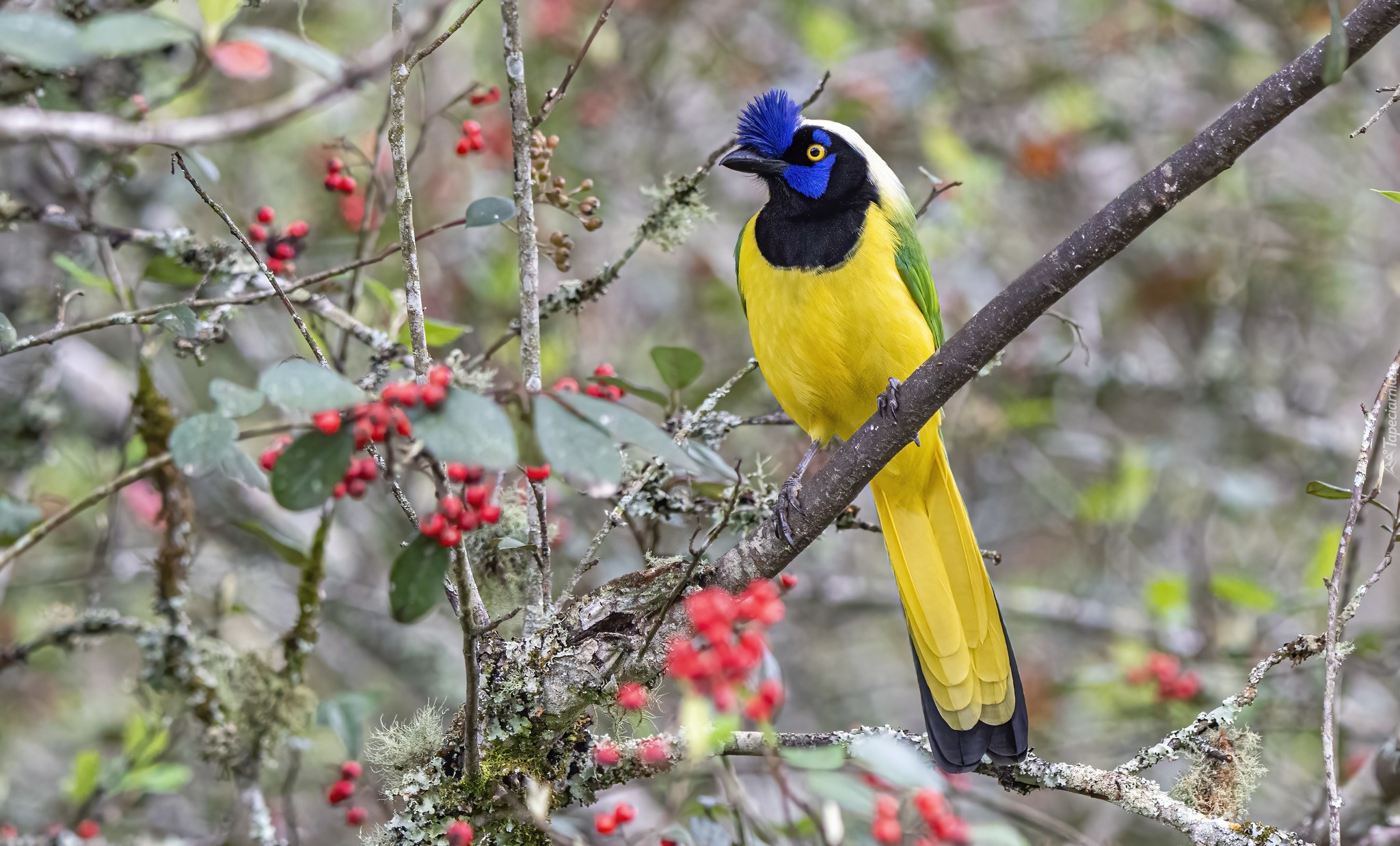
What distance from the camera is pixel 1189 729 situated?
2.22 meters

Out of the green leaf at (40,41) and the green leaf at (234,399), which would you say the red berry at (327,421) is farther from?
the green leaf at (40,41)

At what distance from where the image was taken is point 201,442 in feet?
5.05

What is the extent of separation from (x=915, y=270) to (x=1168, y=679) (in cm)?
199

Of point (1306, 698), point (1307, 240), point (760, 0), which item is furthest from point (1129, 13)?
point (1306, 698)

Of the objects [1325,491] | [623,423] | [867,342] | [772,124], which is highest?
[772,124]

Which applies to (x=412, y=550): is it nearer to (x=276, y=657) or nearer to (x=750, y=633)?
(x=750, y=633)

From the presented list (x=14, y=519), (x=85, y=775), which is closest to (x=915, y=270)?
(x=14, y=519)

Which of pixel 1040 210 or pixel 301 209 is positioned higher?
pixel 1040 210

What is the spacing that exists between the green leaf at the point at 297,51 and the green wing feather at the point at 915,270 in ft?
7.20

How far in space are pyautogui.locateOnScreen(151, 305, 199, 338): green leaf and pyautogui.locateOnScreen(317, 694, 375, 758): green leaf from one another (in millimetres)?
1160

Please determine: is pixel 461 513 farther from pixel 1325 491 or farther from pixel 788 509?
pixel 1325 491

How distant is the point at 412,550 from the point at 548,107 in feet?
2.91

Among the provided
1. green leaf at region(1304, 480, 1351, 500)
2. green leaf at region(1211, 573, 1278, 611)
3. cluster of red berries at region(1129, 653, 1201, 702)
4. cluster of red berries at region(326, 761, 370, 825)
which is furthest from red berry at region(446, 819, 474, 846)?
green leaf at region(1211, 573, 1278, 611)

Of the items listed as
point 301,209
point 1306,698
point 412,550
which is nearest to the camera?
point 412,550
